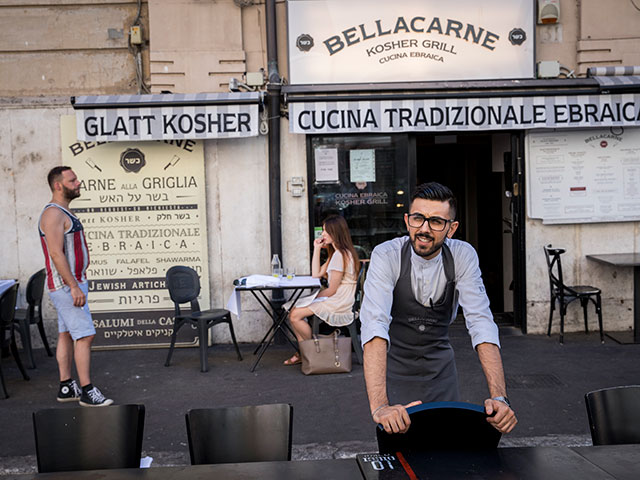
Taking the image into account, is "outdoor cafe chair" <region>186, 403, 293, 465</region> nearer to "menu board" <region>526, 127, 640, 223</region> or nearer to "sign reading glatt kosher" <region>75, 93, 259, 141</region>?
"sign reading glatt kosher" <region>75, 93, 259, 141</region>

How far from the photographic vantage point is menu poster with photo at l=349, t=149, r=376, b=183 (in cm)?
789

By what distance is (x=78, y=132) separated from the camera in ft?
24.0

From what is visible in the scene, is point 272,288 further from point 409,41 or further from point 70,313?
point 409,41

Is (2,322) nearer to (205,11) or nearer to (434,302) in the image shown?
(205,11)

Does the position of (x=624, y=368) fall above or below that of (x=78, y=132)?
below

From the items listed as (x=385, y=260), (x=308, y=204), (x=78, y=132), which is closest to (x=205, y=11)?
(x=78, y=132)

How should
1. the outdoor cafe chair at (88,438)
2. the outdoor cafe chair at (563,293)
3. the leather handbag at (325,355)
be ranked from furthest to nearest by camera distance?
the outdoor cafe chair at (563,293) → the leather handbag at (325,355) → the outdoor cafe chair at (88,438)

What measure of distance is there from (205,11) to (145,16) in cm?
Result: 77

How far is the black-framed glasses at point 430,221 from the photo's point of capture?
2.83 metres

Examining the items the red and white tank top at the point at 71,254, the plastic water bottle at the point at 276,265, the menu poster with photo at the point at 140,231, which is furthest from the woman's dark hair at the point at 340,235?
the red and white tank top at the point at 71,254

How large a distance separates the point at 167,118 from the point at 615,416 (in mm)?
5784

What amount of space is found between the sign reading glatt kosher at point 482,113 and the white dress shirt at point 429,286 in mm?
4512

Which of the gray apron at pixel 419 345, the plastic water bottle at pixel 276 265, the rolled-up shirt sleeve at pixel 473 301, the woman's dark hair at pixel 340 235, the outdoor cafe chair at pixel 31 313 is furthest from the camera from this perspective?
the plastic water bottle at pixel 276 265

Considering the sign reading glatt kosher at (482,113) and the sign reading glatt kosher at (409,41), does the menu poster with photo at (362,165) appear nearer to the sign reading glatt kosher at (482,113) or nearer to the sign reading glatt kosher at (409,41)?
the sign reading glatt kosher at (482,113)
